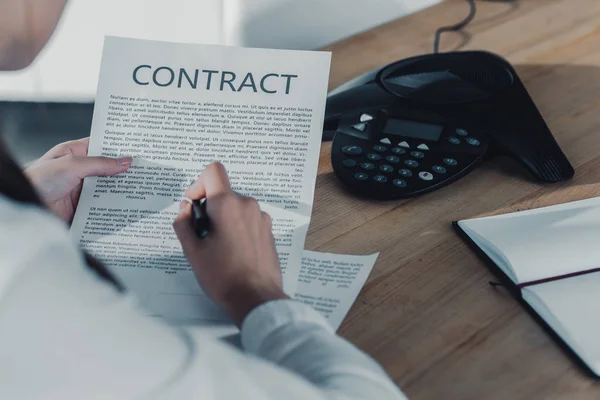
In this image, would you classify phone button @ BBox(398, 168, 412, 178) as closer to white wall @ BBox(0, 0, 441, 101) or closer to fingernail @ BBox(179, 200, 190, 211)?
fingernail @ BBox(179, 200, 190, 211)

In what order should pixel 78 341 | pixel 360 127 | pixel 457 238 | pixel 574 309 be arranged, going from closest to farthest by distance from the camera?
pixel 78 341, pixel 574 309, pixel 457 238, pixel 360 127

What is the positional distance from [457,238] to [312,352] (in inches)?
10.5

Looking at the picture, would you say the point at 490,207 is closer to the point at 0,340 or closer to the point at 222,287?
the point at 222,287

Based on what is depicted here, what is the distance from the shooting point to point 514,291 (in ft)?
2.23

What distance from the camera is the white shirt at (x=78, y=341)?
38 centimetres

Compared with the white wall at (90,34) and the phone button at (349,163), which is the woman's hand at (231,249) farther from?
the white wall at (90,34)

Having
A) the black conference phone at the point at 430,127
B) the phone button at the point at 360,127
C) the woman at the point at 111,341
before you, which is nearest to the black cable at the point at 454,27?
the black conference phone at the point at 430,127

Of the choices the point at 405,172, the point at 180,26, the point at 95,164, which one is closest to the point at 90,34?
the point at 180,26

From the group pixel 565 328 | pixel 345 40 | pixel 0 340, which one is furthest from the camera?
pixel 345 40

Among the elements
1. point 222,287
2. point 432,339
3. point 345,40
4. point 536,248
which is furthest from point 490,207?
point 345,40

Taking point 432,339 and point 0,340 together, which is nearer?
point 0,340

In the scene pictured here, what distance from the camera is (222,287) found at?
2.11ft

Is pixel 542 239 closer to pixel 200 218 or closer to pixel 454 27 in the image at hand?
pixel 200 218

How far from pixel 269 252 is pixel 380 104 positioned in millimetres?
289
